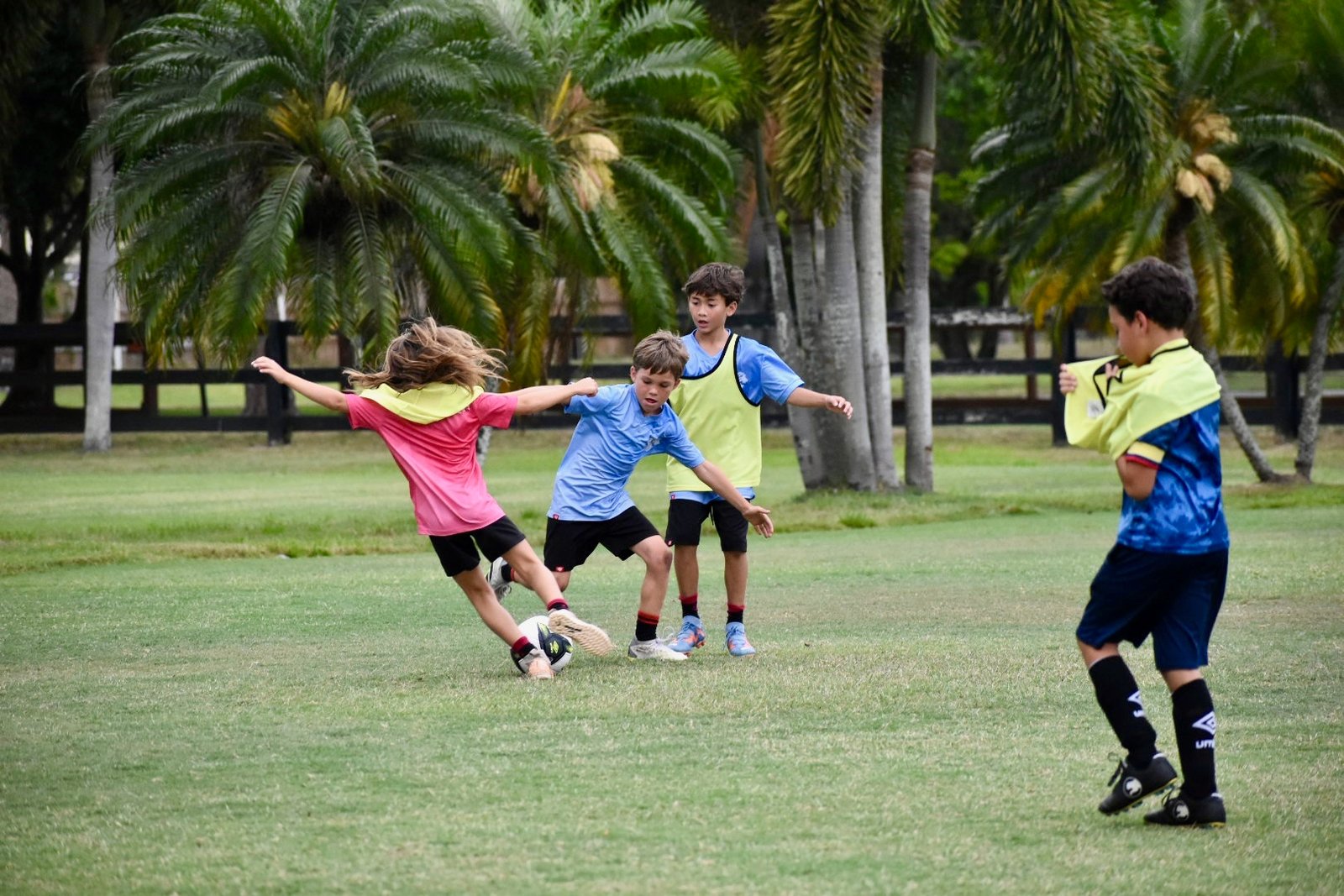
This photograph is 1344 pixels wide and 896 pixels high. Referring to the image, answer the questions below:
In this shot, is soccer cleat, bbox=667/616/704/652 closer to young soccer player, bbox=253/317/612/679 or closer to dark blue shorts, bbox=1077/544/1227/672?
young soccer player, bbox=253/317/612/679

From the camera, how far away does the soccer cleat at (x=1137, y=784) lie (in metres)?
4.73

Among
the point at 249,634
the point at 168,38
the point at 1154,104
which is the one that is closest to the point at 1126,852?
the point at 249,634

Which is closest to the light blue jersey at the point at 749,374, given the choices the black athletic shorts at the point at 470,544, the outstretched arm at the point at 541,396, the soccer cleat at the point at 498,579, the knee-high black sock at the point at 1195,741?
the soccer cleat at the point at 498,579

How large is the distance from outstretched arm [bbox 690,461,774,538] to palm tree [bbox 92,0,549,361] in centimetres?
1138

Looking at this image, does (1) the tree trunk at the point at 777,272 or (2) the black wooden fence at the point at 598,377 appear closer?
(1) the tree trunk at the point at 777,272

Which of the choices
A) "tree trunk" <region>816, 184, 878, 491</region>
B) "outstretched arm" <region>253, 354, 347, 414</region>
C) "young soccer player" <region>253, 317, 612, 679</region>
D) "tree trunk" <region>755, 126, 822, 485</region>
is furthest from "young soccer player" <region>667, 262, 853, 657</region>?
"tree trunk" <region>755, 126, 822, 485</region>

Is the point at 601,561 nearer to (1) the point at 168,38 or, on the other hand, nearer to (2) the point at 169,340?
(2) the point at 169,340

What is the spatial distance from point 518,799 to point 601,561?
930 cm

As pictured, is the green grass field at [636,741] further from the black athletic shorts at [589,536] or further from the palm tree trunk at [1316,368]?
the palm tree trunk at [1316,368]

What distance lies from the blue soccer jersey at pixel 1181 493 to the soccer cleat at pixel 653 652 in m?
3.36

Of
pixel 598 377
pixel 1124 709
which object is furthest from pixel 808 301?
pixel 1124 709

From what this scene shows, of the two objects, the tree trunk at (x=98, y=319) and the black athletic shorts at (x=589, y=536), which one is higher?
the tree trunk at (x=98, y=319)

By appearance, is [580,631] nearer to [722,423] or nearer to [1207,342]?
[722,423]

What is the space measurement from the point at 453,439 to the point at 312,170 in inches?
510
